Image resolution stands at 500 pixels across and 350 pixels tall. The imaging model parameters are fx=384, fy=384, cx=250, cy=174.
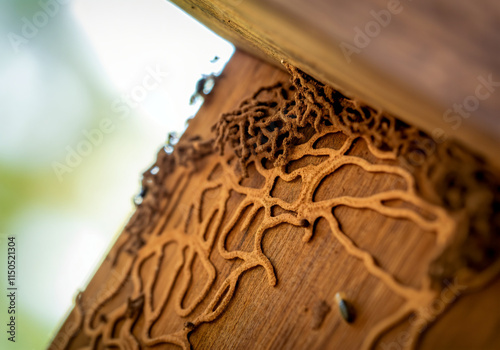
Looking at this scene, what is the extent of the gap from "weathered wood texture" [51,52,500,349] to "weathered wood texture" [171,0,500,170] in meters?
0.07

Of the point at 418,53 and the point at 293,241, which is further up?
the point at 418,53

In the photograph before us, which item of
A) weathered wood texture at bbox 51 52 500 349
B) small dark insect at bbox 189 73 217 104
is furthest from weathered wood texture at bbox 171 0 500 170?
small dark insect at bbox 189 73 217 104

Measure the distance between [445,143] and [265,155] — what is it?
53 centimetres

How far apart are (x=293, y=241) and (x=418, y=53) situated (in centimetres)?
55

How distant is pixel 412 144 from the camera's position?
830mm

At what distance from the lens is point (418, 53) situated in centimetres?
73

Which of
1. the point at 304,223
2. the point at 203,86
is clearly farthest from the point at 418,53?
the point at 203,86

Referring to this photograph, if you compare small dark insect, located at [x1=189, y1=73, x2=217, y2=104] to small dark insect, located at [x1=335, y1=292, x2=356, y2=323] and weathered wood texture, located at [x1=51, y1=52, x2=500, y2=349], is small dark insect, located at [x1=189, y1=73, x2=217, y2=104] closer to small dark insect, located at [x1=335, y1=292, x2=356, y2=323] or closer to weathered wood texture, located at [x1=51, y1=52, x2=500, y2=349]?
weathered wood texture, located at [x1=51, y1=52, x2=500, y2=349]

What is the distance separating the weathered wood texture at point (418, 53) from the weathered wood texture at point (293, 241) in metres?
0.07

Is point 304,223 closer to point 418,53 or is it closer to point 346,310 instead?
point 346,310

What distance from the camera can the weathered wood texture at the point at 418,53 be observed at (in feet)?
2.30

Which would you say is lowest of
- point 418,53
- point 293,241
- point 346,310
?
point 346,310

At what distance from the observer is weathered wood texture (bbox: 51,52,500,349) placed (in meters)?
0.74

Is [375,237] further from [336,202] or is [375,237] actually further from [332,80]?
[332,80]
